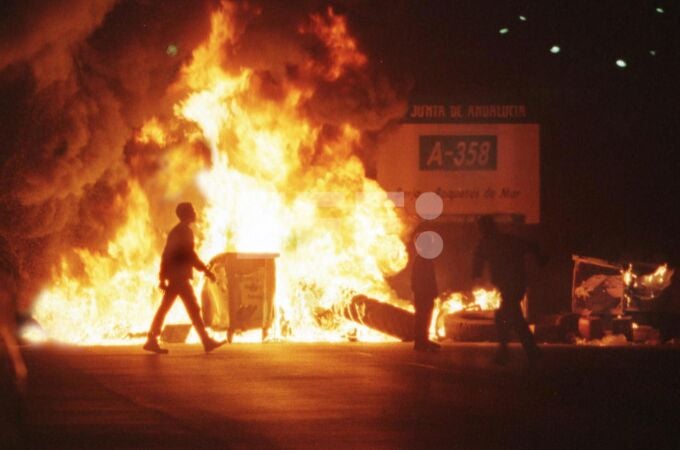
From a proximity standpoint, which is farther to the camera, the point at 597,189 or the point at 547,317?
the point at 597,189

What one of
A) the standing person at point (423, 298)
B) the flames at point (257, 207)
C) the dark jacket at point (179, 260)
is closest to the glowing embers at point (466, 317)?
the flames at point (257, 207)

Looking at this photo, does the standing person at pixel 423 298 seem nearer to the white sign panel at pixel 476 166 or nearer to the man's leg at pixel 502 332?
the man's leg at pixel 502 332

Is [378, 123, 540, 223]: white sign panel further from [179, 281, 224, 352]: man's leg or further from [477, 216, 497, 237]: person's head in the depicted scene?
[179, 281, 224, 352]: man's leg

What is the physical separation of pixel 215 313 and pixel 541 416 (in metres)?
8.73

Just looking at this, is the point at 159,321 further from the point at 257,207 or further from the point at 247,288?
the point at 257,207

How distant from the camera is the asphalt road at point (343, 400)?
954 cm

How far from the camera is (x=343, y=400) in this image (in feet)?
37.8

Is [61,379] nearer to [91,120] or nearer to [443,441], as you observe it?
[443,441]

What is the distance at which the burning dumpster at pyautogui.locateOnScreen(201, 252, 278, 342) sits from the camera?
17750 millimetres

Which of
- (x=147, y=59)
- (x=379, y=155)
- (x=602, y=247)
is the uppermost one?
(x=147, y=59)

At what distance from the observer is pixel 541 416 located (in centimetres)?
1075

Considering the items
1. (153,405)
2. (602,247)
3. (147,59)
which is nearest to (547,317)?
(602,247)

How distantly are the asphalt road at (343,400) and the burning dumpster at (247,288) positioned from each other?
1.31 meters

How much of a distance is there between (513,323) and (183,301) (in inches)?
178
